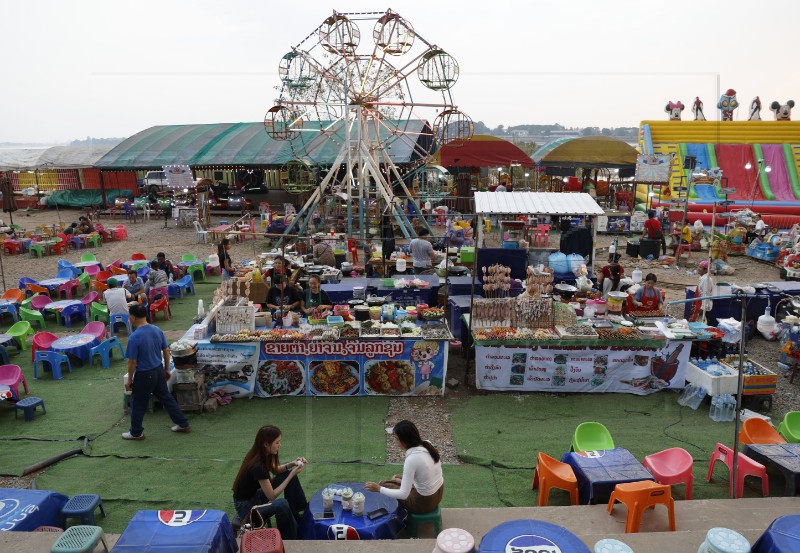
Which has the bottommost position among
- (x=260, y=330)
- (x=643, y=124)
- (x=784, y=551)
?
(x=784, y=551)

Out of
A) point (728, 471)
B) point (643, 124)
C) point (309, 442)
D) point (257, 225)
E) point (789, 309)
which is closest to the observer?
point (728, 471)

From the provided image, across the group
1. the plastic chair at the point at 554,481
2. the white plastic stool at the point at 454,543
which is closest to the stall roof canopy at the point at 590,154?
the plastic chair at the point at 554,481

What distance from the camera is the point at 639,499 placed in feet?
17.8

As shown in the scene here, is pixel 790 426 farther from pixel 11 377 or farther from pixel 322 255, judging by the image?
pixel 11 377

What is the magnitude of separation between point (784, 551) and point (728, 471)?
2720 mm

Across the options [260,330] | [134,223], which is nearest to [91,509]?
[260,330]

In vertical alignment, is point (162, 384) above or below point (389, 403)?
above

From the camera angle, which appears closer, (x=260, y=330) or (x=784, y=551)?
(x=784, y=551)

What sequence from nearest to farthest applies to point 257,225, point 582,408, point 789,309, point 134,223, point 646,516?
point 646,516, point 582,408, point 789,309, point 257,225, point 134,223

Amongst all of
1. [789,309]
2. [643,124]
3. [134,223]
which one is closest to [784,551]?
[789,309]

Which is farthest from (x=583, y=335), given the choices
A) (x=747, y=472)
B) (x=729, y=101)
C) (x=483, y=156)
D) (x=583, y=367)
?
(x=729, y=101)

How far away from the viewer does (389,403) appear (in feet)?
28.5

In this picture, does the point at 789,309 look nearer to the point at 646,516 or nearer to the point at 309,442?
the point at 646,516

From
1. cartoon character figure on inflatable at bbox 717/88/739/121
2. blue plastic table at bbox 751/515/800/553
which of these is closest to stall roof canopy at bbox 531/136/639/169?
cartoon character figure on inflatable at bbox 717/88/739/121
